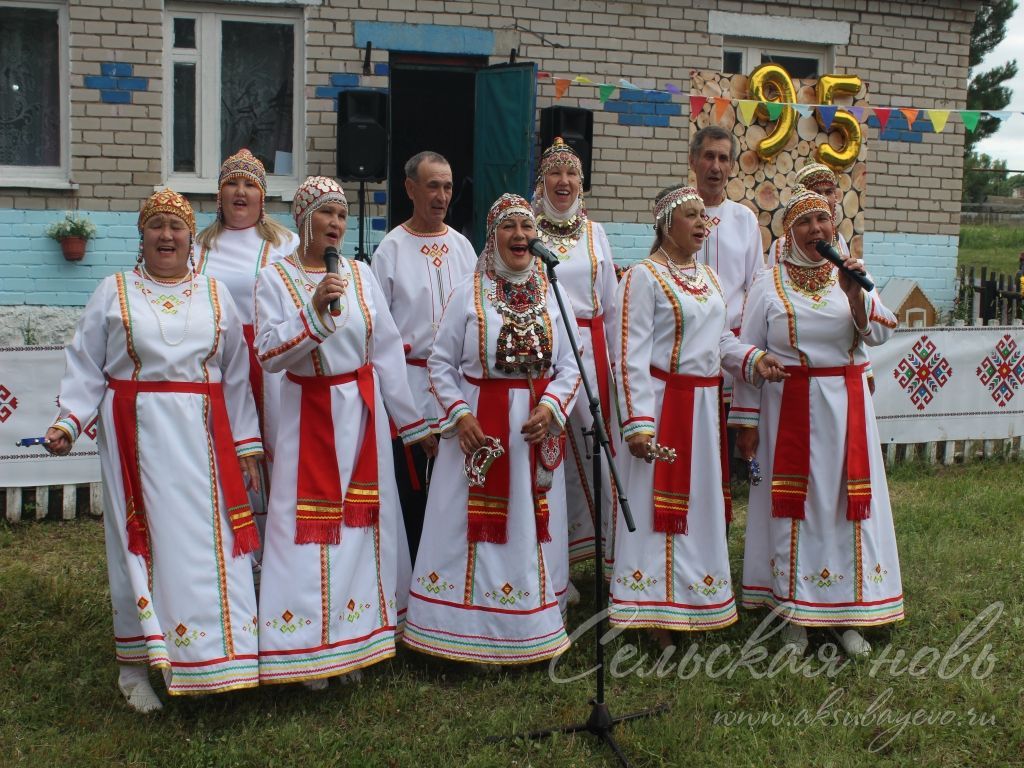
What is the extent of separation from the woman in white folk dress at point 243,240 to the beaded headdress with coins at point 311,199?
457 millimetres

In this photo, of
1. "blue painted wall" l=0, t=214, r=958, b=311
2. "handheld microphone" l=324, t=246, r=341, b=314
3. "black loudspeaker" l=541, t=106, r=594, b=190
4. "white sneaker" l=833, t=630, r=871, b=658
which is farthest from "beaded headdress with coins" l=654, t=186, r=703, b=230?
"blue painted wall" l=0, t=214, r=958, b=311

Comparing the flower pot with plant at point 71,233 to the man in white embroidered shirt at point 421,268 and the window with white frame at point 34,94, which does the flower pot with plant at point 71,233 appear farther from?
the man in white embroidered shirt at point 421,268

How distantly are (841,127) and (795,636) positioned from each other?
7.17 meters

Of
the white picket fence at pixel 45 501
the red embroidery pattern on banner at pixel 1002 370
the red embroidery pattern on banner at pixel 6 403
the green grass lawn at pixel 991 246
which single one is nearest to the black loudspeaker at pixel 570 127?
the red embroidery pattern on banner at pixel 1002 370

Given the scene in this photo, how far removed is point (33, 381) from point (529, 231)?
356cm

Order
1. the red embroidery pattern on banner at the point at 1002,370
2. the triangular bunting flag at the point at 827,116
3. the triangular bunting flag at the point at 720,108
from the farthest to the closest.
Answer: the triangular bunting flag at the point at 827,116
the triangular bunting flag at the point at 720,108
the red embroidery pattern on banner at the point at 1002,370

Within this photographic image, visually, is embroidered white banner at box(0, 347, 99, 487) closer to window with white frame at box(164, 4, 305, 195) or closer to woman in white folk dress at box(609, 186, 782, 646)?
window with white frame at box(164, 4, 305, 195)

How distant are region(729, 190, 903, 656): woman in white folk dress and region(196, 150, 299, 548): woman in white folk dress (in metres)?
2.09

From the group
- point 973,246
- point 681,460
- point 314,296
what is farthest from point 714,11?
point 973,246

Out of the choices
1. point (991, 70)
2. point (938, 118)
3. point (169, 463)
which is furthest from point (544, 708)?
point (991, 70)

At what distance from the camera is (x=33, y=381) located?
6.62 meters

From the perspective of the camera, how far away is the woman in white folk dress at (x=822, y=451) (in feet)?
15.6

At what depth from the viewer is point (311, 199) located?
14.3 ft

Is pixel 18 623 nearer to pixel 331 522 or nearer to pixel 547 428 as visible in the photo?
pixel 331 522
